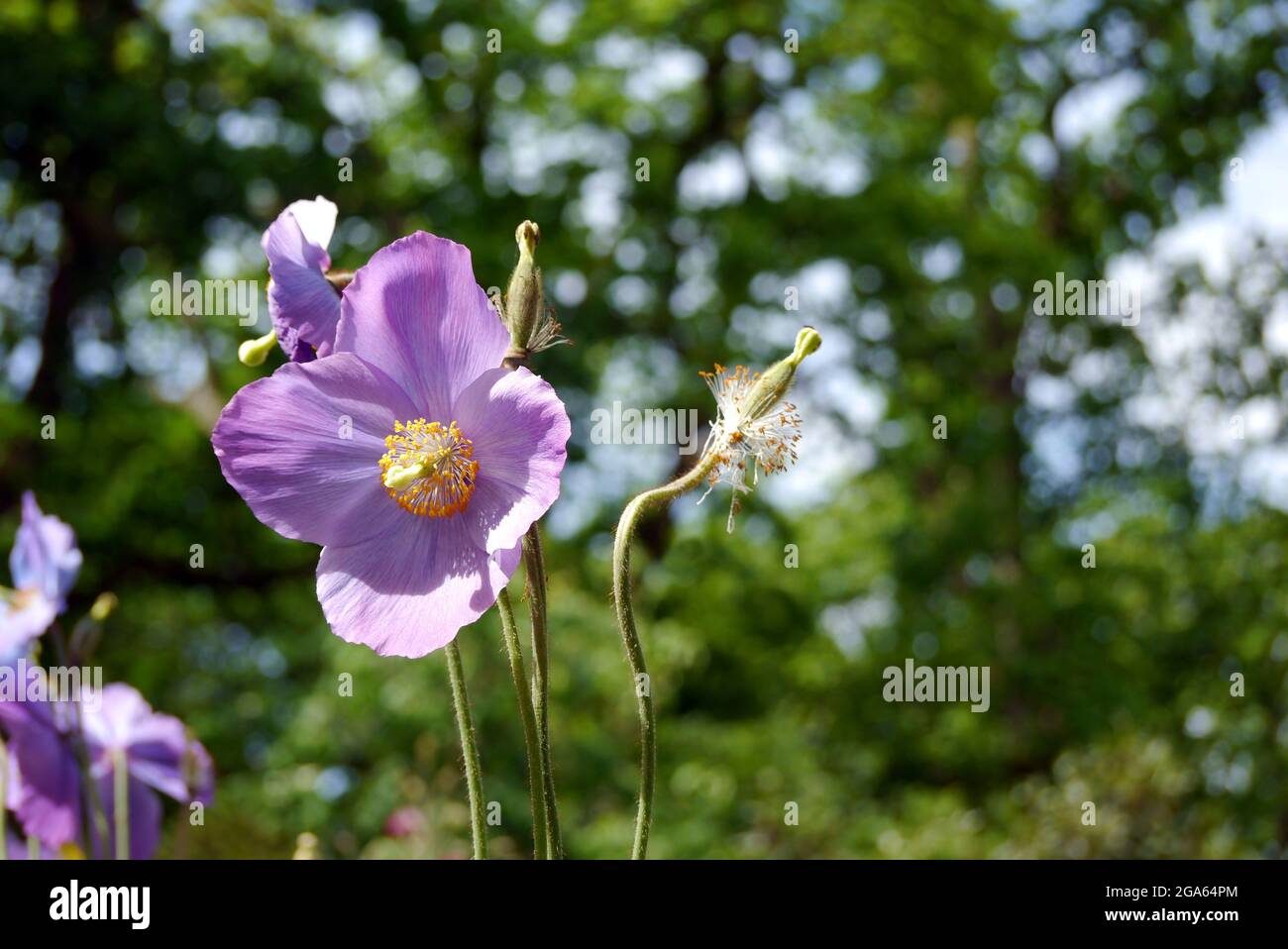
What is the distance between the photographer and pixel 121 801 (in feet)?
2.96

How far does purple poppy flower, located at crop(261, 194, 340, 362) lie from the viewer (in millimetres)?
699

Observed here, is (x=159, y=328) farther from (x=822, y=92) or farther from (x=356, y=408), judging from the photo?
(x=356, y=408)

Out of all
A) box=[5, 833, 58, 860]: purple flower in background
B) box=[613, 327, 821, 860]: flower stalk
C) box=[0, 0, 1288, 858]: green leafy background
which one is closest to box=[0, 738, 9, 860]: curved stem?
box=[5, 833, 58, 860]: purple flower in background

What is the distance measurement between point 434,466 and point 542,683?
5.0 inches

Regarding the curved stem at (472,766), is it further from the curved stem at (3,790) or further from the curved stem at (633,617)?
the curved stem at (3,790)

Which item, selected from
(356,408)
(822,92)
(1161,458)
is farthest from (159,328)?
(356,408)

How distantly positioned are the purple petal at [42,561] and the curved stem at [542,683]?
14.6 inches

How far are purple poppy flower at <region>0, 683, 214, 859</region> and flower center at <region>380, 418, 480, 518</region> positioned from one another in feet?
1.11

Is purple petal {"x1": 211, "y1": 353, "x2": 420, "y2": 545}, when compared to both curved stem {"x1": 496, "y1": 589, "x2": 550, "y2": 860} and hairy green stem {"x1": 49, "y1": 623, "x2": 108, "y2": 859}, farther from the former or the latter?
hairy green stem {"x1": 49, "y1": 623, "x2": 108, "y2": 859}

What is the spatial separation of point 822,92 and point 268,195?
377cm

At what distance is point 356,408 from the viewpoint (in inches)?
26.1

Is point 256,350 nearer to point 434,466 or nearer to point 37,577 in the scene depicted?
point 434,466

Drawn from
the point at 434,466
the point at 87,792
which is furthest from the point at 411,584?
the point at 87,792

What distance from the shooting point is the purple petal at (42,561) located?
0.83 meters
